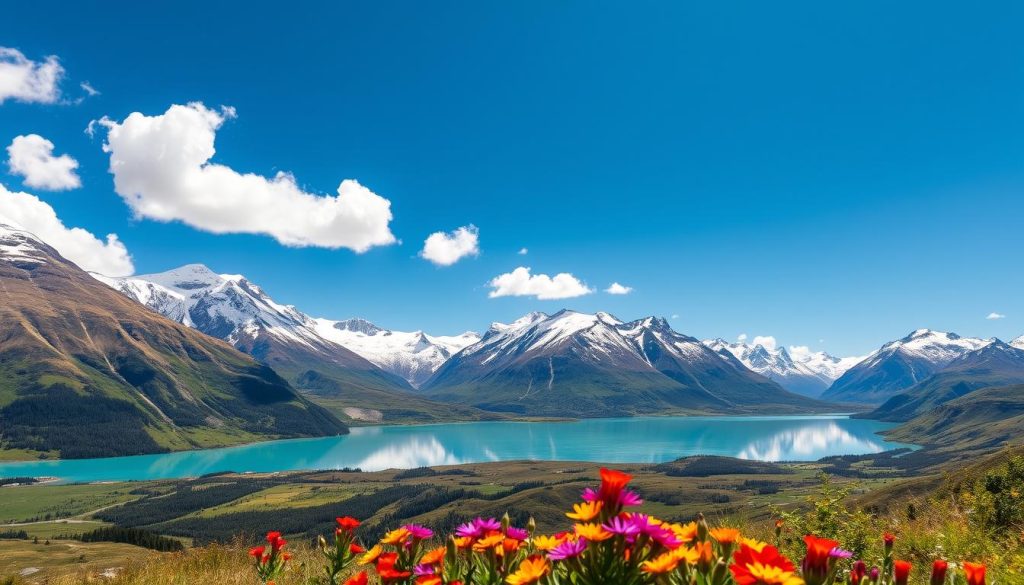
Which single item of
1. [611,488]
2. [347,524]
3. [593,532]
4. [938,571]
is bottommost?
[347,524]

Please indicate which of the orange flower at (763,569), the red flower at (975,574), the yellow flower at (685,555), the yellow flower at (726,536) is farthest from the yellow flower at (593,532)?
the red flower at (975,574)

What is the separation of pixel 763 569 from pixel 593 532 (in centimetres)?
82

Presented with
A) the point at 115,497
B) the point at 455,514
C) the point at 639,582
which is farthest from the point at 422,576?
the point at 115,497

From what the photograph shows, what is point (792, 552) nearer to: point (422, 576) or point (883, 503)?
point (422, 576)

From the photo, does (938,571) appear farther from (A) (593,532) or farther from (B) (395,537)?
(B) (395,537)

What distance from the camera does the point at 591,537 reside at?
291 cm

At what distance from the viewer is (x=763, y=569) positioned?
8.70 feet

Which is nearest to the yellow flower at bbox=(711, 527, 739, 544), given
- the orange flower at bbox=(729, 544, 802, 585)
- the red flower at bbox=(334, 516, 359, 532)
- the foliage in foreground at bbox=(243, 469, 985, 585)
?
the foliage in foreground at bbox=(243, 469, 985, 585)

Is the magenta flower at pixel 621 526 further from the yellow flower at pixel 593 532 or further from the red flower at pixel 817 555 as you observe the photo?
the red flower at pixel 817 555

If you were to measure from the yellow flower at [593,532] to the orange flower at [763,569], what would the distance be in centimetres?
65

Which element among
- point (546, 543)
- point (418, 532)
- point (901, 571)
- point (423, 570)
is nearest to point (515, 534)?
point (546, 543)

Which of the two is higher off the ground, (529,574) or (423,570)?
(529,574)

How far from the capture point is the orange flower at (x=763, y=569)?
2.57 metres

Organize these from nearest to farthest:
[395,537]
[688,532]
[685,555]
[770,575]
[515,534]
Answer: [770,575]
[685,555]
[688,532]
[515,534]
[395,537]
